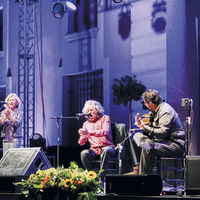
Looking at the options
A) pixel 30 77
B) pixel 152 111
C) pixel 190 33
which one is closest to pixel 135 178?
pixel 152 111

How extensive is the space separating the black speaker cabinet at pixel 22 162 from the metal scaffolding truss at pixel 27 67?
2562 mm

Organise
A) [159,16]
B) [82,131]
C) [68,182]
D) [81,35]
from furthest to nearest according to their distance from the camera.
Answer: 1. [81,35]
2. [159,16]
3. [82,131]
4. [68,182]

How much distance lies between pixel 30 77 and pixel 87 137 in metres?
3.18

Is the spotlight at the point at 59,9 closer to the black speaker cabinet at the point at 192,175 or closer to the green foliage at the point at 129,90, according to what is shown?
the green foliage at the point at 129,90

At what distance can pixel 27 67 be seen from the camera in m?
→ 7.91

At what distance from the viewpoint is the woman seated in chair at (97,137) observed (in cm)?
538

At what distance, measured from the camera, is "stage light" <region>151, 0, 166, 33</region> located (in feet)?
21.5

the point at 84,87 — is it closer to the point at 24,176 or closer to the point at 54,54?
the point at 54,54

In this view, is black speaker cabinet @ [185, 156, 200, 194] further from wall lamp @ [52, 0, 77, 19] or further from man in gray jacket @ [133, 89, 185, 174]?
wall lamp @ [52, 0, 77, 19]

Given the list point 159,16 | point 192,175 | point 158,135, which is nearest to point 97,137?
point 158,135

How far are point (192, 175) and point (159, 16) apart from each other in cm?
350

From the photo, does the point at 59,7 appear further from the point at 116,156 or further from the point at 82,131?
the point at 116,156

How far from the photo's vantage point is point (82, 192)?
2.76 meters

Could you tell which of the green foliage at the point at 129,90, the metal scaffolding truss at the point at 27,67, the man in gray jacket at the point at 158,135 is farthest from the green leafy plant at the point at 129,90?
the metal scaffolding truss at the point at 27,67
